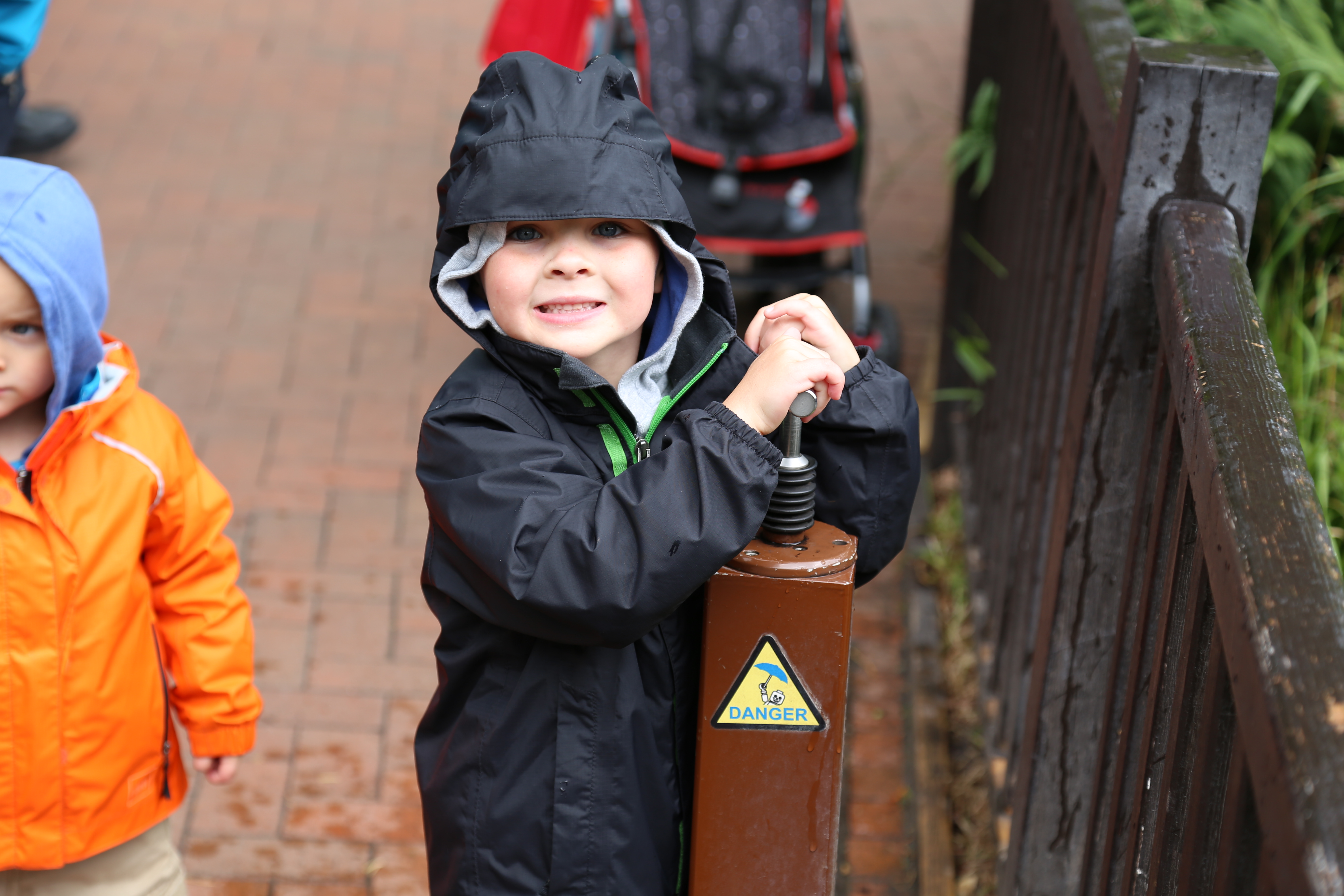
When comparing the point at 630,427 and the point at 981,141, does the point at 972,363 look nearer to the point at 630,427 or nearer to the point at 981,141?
the point at 981,141

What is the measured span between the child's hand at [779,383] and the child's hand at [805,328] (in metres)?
0.12

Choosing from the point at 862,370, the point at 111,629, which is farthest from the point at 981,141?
the point at 111,629

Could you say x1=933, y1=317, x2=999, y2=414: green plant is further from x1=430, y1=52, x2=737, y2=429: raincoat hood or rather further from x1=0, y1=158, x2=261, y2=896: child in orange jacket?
x1=0, y1=158, x2=261, y2=896: child in orange jacket

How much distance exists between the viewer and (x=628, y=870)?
1.81 m

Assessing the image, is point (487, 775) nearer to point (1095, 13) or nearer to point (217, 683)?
point (217, 683)

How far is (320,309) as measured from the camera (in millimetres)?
5301

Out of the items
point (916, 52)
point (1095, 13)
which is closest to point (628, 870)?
point (1095, 13)

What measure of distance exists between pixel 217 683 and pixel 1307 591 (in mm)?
1578

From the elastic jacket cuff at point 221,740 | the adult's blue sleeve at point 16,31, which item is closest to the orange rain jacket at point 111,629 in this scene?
the elastic jacket cuff at point 221,740

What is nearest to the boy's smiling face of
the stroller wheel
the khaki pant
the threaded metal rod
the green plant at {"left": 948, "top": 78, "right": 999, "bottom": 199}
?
the threaded metal rod

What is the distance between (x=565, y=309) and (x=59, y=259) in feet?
2.37

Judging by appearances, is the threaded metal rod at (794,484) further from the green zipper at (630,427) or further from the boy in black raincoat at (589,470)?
the green zipper at (630,427)

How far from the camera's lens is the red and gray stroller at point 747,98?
14.7 ft

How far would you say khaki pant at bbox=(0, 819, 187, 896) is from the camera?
2.10 meters
